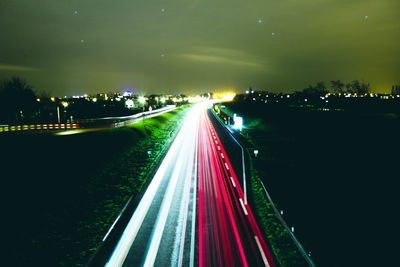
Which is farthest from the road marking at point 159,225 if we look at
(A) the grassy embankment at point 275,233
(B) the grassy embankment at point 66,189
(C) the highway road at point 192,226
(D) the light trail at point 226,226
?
(A) the grassy embankment at point 275,233

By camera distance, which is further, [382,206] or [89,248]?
[382,206]

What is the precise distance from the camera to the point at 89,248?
10648 millimetres

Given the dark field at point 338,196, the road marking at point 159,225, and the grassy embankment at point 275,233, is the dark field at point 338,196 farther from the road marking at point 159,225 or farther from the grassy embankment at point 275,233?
the road marking at point 159,225

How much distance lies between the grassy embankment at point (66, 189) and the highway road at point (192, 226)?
1.72m

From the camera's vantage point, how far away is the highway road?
9776 mm

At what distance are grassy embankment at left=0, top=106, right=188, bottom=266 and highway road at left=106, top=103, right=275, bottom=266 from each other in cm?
172

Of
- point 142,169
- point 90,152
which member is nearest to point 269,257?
point 142,169

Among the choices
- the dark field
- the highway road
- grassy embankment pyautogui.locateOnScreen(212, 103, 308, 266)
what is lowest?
the dark field

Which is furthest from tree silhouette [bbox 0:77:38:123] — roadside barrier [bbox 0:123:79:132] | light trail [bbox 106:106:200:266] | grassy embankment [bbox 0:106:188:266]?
light trail [bbox 106:106:200:266]

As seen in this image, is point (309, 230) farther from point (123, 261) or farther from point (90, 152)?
point (90, 152)

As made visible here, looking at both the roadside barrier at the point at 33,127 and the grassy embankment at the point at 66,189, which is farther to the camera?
the roadside barrier at the point at 33,127

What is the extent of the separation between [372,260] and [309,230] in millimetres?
2796

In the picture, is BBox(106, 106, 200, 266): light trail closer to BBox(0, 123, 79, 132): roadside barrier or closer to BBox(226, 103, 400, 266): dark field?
BBox(226, 103, 400, 266): dark field

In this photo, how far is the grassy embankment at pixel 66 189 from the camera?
10883 millimetres
